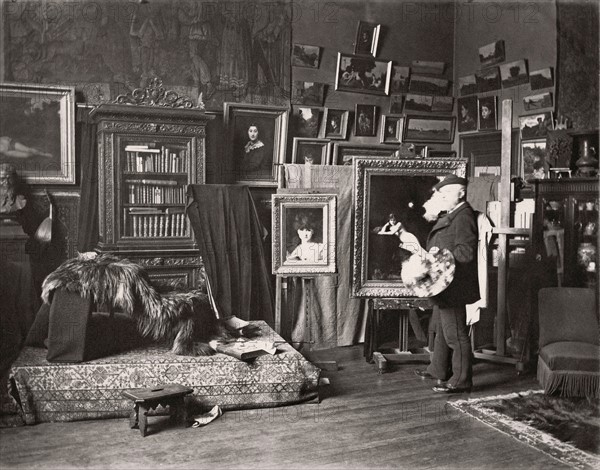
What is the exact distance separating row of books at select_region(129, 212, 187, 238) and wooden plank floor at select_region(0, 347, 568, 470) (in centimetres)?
199

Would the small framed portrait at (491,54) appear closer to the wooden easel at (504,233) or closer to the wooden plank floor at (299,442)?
the wooden easel at (504,233)

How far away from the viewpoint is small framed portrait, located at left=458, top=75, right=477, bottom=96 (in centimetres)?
658

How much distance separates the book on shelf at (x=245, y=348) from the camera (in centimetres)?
398

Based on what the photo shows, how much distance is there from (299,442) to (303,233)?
83.1 inches

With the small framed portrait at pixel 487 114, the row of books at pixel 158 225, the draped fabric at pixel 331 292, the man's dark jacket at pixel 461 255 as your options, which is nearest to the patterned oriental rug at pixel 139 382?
the man's dark jacket at pixel 461 255

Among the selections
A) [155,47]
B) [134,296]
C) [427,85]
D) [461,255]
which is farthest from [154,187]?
[427,85]

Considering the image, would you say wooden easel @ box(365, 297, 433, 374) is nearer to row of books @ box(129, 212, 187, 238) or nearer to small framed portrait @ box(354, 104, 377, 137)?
row of books @ box(129, 212, 187, 238)

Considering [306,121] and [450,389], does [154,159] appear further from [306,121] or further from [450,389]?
[450,389]

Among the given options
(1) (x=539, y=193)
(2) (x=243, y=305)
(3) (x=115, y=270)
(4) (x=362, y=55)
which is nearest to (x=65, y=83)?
(3) (x=115, y=270)

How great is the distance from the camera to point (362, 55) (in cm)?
635

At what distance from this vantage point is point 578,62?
230 inches

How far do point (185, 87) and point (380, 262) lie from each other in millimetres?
2562

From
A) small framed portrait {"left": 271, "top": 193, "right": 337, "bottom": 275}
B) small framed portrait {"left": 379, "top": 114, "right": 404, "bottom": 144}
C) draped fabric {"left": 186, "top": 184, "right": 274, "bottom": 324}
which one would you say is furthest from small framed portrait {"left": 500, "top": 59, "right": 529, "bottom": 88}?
draped fabric {"left": 186, "top": 184, "right": 274, "bottom": 324}

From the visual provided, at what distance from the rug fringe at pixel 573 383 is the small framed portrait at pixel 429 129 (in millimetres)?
3342
